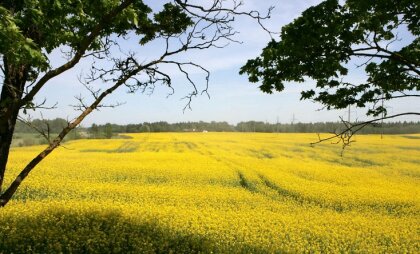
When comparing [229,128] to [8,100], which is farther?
[229,128]

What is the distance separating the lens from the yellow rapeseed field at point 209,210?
1077 cm

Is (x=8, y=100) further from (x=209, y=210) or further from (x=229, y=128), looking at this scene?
(x=229, y=128)

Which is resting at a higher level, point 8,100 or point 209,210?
point 8,100

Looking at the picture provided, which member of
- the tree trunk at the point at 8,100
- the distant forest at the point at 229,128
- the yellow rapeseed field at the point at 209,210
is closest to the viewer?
the tree trunk at the point at 8,100

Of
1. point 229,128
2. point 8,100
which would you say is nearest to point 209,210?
point 8,100

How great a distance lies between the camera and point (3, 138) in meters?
6.22

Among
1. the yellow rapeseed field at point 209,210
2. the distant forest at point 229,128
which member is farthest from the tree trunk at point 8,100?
the distant forest at point 229,128

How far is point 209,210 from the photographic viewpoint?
15.1m

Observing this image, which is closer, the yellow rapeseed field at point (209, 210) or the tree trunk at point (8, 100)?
the tree trunk at point (8, 100)

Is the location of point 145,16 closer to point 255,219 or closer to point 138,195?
point 255,219

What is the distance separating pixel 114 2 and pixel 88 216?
8.06m

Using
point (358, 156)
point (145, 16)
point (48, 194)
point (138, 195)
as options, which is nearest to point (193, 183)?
point (138, 195)

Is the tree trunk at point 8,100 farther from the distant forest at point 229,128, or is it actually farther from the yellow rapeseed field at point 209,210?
the distant forest at point 229,128

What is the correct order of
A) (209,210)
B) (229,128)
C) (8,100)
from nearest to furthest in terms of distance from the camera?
(8,100) → (209,210) → (229,128)
